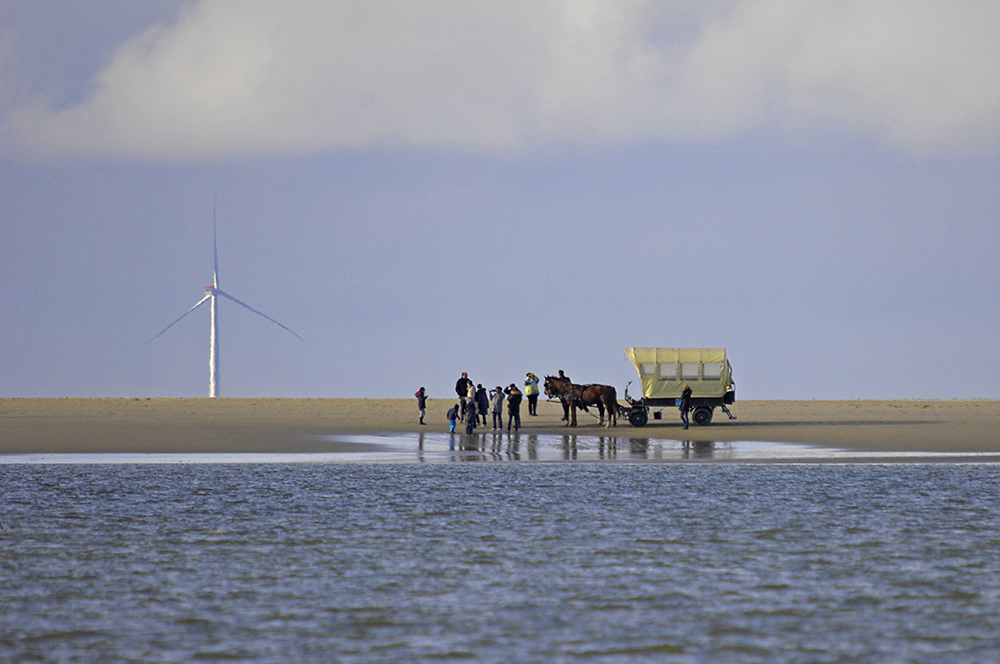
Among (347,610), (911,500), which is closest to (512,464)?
(911,500)

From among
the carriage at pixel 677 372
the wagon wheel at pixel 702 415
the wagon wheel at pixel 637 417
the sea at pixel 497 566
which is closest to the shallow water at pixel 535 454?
the sea at pixel 497 566

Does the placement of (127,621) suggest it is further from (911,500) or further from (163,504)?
(911,500)

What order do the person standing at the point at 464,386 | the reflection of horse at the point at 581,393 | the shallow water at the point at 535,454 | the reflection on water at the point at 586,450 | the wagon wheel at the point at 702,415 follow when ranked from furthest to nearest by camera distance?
the wagon wheel at the point at 702,415 → the reflection of horse at the point at 581,393 → the person standing at the point at 464,386 → the reflection on water at the point at 586,450 → the shallow water at the point at 535,454

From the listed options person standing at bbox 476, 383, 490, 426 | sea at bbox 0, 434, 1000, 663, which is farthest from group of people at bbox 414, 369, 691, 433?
sea at bbox 0, 434, 1000, 663

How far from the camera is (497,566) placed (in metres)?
15.6

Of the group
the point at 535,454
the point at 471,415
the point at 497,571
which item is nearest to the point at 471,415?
the point at 471,415

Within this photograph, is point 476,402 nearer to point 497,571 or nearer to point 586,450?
point 586,450

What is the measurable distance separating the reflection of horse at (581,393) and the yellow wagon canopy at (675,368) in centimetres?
160

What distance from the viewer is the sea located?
11.3 m

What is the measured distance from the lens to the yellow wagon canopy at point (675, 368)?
46375mm

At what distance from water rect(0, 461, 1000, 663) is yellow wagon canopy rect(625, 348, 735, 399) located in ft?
65.2

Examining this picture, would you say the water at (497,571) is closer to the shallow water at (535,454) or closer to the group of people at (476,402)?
the shallow water at (535,454)

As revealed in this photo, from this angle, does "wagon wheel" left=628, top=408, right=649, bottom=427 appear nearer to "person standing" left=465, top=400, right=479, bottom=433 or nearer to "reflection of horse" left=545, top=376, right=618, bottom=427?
"reflection of horse" left=545, top=376, right=618, bottom=427

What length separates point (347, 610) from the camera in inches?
504
